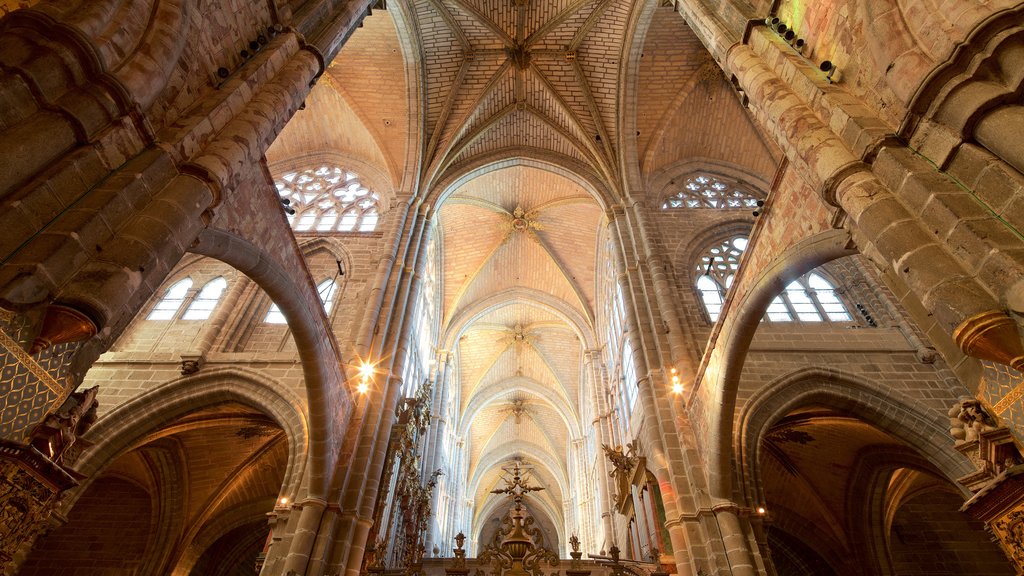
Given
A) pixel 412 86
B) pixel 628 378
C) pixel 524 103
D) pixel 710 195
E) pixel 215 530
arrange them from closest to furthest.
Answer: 1. pixel 215 530
2. pixel 628 378
3. pixel 412 86
4. pixel 710 195
5. pixel 524 103

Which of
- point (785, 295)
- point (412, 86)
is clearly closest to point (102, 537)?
A: point (412, 86)

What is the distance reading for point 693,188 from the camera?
15914mm

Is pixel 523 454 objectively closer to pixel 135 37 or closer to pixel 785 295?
pixel 785 295

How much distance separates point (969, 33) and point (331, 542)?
979cm

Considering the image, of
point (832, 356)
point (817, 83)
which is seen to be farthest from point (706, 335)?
point (817, 83)

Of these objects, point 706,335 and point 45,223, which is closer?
point 45,223

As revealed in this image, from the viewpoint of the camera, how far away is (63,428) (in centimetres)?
396

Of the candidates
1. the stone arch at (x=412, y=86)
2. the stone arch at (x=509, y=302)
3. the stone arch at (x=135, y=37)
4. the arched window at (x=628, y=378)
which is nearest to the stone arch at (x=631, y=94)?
the arched window at (x=628, y=378)

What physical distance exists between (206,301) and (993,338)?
13.2 metres

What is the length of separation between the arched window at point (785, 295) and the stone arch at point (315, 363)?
26.2 feet

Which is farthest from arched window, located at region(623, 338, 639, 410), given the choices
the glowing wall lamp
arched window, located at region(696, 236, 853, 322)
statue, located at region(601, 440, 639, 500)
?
the glowing wall lamp

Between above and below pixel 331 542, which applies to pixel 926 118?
above

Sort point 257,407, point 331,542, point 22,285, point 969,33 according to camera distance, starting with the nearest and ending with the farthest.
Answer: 1. point 22,285
2. point 969,33
3. point 331,542
4. point 257,407

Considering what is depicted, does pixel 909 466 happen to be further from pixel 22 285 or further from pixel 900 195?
pixel 22 285
